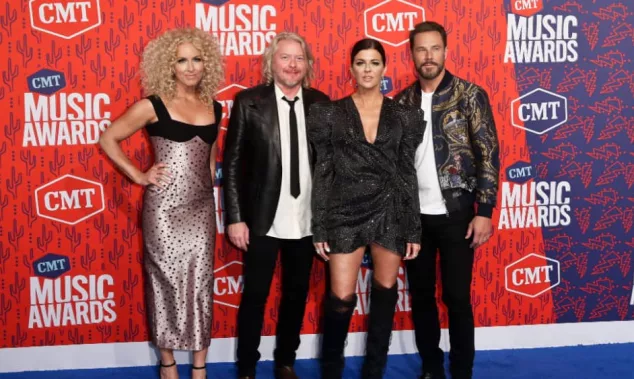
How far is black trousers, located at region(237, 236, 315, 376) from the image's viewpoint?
3.12 metres

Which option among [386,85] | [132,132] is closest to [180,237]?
[132,132]

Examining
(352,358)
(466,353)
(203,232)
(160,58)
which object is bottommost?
(352,358)

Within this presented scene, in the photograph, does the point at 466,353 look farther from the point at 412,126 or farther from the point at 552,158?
the point at 552,158

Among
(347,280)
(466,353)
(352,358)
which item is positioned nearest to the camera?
(347,280)

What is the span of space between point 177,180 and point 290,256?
648 mm

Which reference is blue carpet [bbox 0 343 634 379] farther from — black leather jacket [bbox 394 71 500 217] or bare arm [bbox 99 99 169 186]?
bare arm [bbox 99 99 169 186]

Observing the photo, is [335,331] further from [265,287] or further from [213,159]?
[213,159]

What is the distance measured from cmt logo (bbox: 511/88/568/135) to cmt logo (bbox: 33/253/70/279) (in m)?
2.57

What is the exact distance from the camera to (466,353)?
305 cm

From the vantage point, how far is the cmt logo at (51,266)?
3.55 meters

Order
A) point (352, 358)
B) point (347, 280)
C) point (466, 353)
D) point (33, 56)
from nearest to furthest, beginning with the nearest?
point (347, 280)
point (466, 353)
point (33, 56)
point (352, 358)

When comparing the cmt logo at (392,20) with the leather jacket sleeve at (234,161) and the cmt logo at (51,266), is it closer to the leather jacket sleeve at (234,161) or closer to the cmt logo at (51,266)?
the leather jacket sleeve at (234,161)

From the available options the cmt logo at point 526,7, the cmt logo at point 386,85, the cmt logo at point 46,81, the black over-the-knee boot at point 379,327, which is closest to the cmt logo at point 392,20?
the cmt logo at point 386,85

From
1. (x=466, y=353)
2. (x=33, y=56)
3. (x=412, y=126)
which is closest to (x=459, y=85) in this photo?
(x=412, y=126)
